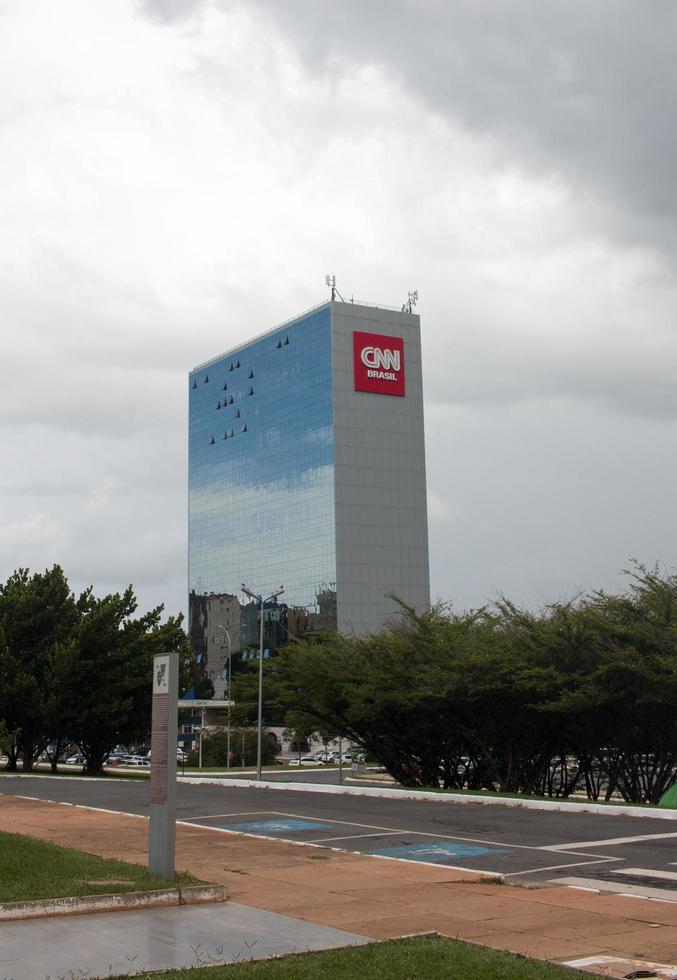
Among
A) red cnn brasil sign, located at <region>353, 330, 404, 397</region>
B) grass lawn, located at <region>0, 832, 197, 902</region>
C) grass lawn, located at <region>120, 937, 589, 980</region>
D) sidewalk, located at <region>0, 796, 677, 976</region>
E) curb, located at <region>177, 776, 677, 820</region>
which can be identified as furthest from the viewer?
red cnn brasil sign, located at <region>353, 330, 404, 397</region>

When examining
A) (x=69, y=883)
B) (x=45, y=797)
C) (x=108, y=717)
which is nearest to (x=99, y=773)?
(x=108, y=717)

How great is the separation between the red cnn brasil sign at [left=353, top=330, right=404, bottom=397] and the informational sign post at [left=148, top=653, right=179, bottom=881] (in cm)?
12664

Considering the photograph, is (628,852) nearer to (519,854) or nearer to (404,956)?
Answer: (519,854)

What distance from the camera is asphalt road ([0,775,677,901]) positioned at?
15203 mm

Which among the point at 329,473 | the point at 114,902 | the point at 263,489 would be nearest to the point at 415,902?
the point at 114,902

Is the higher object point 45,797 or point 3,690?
point 3,690

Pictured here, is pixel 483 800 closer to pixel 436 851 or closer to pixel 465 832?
pixel 465 832

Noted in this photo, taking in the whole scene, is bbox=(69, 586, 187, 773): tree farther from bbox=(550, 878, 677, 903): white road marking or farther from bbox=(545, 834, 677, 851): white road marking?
bbox=(550, 878, 677, 903): white road marking

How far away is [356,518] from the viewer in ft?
451

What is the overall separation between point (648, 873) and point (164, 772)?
22.2ft

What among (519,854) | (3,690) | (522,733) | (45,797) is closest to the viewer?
(519,854)

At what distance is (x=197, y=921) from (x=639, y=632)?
22.0m

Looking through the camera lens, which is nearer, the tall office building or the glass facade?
the tall office building

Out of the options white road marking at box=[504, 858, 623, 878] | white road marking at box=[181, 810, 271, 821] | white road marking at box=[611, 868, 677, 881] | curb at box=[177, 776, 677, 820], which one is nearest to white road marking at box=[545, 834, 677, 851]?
white road marking at box=[504, 858, 623, 878]
